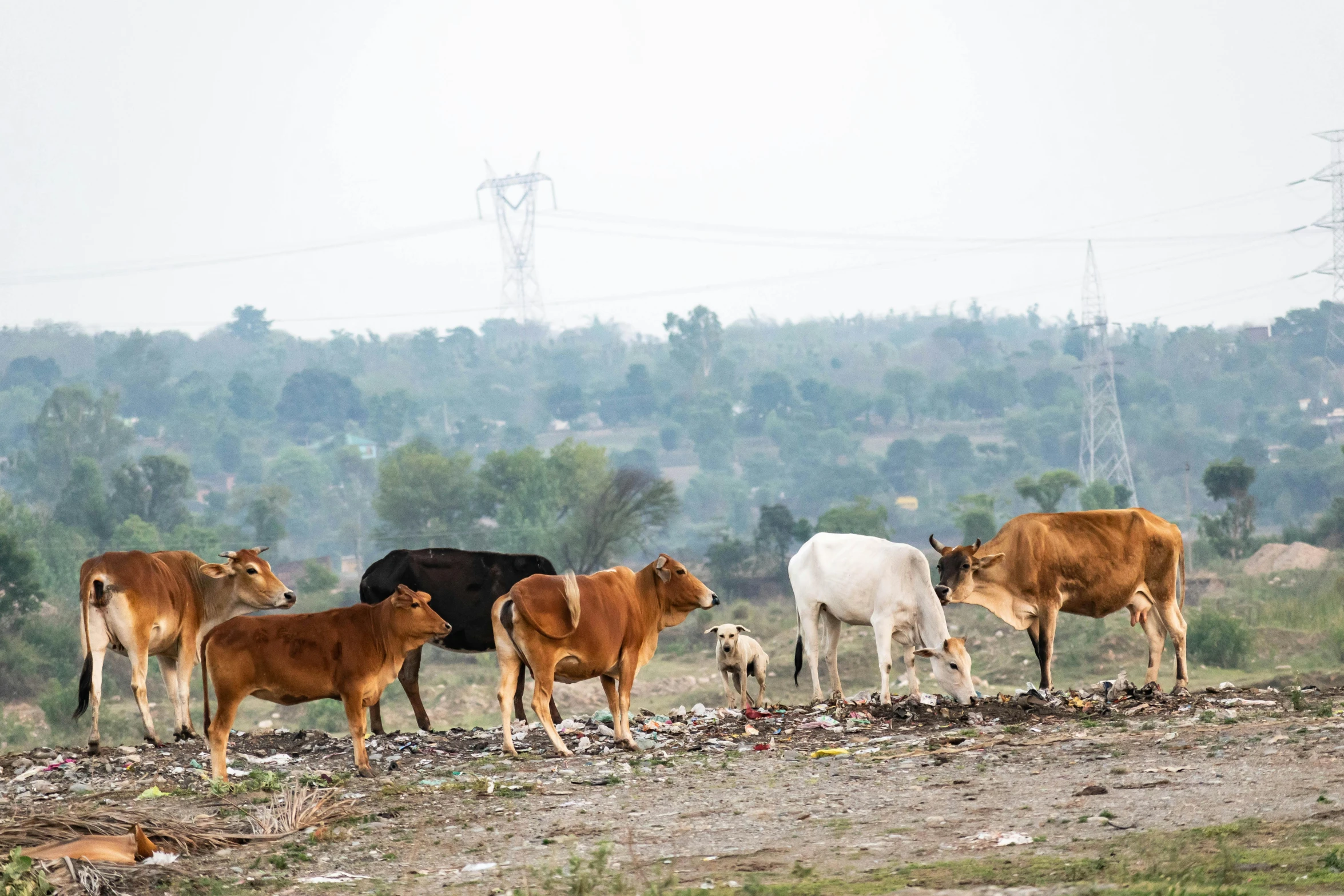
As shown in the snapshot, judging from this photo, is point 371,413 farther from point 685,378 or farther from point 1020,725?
→ point 1020,725

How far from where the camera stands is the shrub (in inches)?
1113

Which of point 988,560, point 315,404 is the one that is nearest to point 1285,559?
point 988,560

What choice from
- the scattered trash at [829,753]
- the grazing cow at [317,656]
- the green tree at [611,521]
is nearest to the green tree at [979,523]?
the green tree at [611,521]

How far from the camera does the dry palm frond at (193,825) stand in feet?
27.6

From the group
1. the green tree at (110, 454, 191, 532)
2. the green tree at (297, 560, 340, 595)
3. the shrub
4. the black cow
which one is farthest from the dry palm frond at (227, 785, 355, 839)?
the green tree at (110, 454, 191, 532)

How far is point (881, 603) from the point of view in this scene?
1375 cm

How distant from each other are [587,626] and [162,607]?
368 centimetres

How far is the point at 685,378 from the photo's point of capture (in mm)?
145500

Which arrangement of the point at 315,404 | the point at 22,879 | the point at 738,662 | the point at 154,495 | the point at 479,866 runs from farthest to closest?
the point at 315,404
the point at 154,495
the point at 738,662
the point at 479,866
the point at 22,879

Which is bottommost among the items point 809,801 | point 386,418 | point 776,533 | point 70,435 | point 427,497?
point 776,533

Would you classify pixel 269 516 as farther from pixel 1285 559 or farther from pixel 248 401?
pixel 248 401

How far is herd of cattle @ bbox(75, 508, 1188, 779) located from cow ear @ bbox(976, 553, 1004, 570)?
16 millimetres

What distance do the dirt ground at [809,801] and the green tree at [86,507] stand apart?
61.5 meters

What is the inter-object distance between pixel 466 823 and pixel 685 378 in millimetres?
136695
